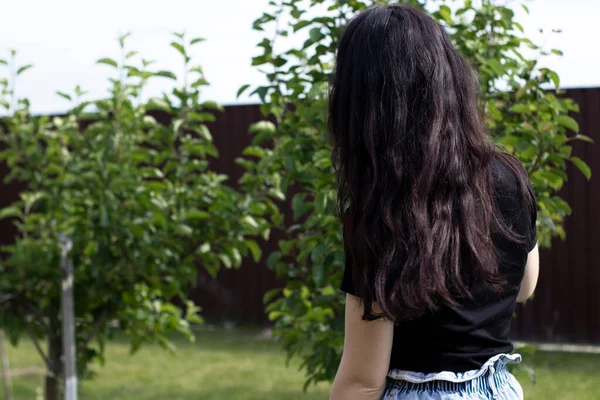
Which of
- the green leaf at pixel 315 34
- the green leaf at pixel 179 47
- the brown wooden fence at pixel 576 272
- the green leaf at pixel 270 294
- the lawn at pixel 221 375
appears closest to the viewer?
the green leaf at pixel 315 34

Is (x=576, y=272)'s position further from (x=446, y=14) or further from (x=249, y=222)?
(x=446, y=14)

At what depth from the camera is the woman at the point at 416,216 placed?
50.7 inches

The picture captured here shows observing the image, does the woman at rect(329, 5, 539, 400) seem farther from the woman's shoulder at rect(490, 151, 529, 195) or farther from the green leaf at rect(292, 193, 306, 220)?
the green leaf at rect(292, 193, 306, 220)

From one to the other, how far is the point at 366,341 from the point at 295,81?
137cm

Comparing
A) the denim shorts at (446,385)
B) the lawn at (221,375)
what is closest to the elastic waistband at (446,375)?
the denim shorts at (446,385)

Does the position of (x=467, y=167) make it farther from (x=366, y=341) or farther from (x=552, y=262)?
(x=552, y=262)

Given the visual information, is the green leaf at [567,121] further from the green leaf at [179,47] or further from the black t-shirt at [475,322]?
the green leaf at [179,47]

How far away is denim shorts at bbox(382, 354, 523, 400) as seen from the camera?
4.45 ft

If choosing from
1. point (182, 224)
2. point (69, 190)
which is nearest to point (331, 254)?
point (182, 224)

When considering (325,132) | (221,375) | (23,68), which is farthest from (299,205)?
(221,375)

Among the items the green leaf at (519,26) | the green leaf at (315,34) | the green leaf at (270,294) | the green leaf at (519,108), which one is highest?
the green leaf at (519,26)

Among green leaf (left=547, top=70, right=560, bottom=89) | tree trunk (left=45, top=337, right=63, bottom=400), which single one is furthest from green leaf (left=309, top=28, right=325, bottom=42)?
tree trunk (left=45, top=337, right=63, bottom=400)

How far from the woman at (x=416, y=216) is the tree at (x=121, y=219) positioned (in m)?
1.60

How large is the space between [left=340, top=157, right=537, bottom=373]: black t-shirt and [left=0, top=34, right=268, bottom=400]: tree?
1.58 metres
